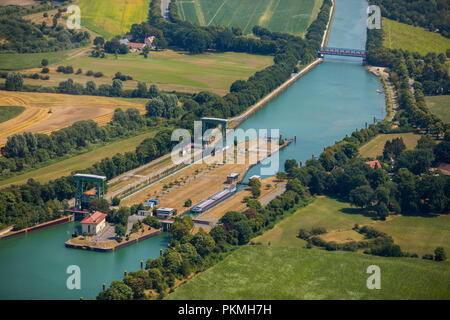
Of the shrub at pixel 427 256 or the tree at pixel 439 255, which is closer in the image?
the tree at pixel 439 255

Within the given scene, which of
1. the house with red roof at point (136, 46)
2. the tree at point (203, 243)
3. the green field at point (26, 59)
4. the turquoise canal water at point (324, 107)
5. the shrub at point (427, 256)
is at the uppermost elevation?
the house with red roof at point (136, 46)

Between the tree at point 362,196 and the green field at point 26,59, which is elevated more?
the green field at point 26,59

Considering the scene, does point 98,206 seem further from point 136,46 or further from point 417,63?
point 417,63

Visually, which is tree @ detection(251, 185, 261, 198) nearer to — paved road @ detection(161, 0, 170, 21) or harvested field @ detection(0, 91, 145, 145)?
harvested field @ detection(0, 91, 145, 145)

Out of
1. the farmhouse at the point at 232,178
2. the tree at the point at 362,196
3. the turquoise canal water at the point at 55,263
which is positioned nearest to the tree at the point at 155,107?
the farmhouse at the point at 232,178

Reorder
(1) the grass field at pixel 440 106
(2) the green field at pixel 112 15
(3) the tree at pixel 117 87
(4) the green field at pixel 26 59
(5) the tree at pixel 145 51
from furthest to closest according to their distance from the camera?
1. (2) the green field at pixel 112 15
2. (5) the tree at pixel 145 51
3. (4) the green field at pixel 26 59
4. (3) the tree at pixel 117 87
5. (1) the grass field at pixel 440 106

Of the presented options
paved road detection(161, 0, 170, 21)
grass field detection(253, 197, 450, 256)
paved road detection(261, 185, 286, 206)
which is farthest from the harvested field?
paved road detection(161, 0, 170, 21)

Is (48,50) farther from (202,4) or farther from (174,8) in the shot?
(202,4)

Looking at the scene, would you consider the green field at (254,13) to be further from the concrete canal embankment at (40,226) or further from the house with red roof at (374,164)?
the concrete canal embankment at (40,226)
